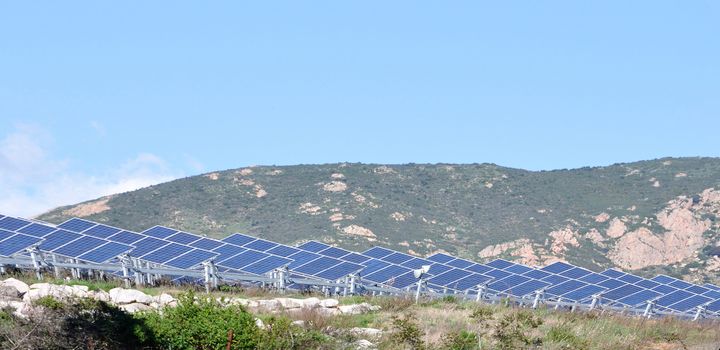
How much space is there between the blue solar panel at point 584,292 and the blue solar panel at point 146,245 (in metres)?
15.2

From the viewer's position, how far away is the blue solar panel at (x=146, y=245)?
87.8 feet

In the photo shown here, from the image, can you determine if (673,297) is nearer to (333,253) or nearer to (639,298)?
(639,298)

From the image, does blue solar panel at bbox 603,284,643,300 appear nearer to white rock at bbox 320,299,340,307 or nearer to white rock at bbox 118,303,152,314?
white rock at bbox 320,299,340,307

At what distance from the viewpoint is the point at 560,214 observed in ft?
301

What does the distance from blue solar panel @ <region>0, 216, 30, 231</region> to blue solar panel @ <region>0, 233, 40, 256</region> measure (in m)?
0.75

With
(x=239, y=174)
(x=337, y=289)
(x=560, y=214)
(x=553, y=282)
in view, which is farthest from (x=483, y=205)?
(x=337, y=289)

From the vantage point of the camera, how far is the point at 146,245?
27375 mm

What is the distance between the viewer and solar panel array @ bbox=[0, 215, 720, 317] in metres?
26.0

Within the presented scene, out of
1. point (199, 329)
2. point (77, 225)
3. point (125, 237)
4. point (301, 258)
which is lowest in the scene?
point (301, 258)

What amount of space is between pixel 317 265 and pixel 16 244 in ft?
28.1

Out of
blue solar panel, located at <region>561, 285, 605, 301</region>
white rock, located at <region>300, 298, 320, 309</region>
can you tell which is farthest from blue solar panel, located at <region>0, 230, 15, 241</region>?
Answer: blue solar panel, located at <region>561, 285, 605, 301</region>

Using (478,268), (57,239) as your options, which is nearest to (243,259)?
(57,239)

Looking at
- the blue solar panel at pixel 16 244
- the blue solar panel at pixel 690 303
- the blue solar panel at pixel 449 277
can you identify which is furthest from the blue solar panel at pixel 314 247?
the blue solar panel at pixel 690 303

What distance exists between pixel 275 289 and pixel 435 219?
6111 centimetres
